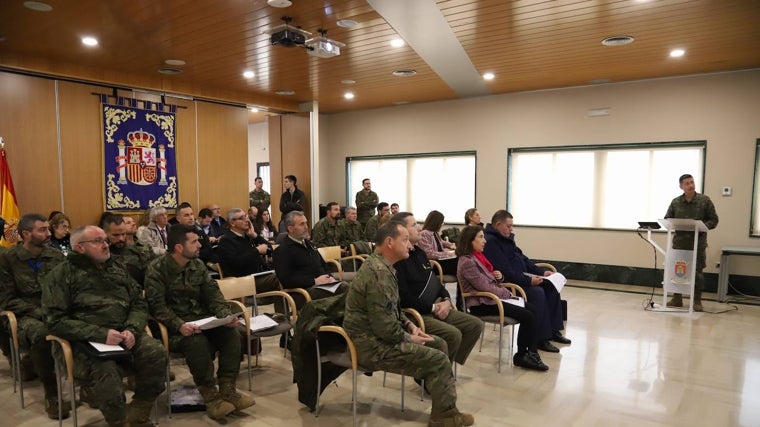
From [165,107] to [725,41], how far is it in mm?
7306

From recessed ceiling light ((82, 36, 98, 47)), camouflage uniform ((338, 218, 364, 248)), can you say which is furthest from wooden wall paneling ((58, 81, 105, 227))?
camouflage uniform ((338, 218, 364, 248))

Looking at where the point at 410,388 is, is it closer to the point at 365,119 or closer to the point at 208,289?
the point at 208,289

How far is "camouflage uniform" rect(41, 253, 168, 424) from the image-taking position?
264cm

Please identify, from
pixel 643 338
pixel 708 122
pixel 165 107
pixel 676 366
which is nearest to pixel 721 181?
A: pixel 708 122

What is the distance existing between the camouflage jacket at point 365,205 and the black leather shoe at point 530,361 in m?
5.35

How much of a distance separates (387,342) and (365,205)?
6.38 metres

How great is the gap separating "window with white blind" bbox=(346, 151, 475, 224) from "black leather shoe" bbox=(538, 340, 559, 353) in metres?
4.59

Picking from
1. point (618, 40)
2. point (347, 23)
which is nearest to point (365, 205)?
point (347, 23)

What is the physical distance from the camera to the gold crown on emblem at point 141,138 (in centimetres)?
682

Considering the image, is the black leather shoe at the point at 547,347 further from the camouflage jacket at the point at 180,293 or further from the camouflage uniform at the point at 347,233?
the camouflage uniform at the point at 347,233

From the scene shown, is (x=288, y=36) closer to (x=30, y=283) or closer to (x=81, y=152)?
(x=30, y=283)

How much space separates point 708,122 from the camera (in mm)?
6793

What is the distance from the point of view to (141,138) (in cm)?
689

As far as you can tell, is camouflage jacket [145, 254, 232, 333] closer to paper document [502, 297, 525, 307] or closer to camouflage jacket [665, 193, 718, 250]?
paper document [502, 297, 525, 307]
